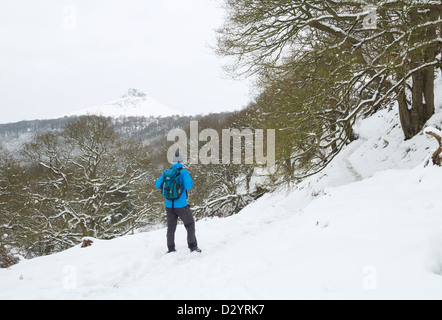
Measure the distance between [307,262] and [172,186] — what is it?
2974mm

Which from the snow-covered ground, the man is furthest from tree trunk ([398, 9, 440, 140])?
the man

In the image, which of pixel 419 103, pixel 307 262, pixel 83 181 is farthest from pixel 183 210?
pixel 83 181

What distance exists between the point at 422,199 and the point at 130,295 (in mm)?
4277

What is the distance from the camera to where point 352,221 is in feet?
12.9

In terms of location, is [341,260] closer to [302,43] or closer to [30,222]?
[302,43]

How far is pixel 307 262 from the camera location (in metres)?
2.95

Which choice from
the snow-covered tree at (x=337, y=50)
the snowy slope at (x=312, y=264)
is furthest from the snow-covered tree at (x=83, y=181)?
the snow-covered tree at (x=337, y=50)

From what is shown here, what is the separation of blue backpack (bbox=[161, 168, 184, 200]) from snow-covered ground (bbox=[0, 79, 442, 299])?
1.16 metres

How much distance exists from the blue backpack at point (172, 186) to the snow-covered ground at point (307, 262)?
3.81 ft

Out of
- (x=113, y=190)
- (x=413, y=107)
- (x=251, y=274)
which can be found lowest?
(x=113, y=190)

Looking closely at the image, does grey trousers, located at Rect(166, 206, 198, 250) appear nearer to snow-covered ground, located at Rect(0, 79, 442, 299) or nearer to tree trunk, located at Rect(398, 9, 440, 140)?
snow-covered ground, located at Rect(0, 79, 442, 299)

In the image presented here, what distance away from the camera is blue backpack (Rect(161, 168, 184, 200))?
16.7 feet

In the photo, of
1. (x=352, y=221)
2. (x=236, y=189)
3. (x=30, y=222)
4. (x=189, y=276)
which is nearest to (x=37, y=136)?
(x=30, y=222)
